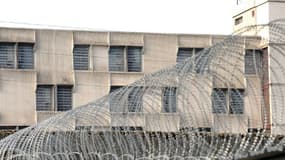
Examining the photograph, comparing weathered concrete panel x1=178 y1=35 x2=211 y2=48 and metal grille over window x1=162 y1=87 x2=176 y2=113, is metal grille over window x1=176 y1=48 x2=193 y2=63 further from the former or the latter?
metal grille over window x1=162 y1=87 x2=176 y2=113

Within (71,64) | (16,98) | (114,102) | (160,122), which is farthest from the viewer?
(71,64)

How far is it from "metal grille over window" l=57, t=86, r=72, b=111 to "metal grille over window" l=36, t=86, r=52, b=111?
16.1 inches

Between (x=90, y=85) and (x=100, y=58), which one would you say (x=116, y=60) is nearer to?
(x=100, y=58)

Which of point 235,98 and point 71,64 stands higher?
point 71,64

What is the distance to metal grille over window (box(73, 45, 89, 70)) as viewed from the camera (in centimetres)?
3897

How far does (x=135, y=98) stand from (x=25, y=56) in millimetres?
19804

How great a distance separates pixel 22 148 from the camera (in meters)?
18.8

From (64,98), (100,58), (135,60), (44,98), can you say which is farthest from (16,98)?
(135,60)

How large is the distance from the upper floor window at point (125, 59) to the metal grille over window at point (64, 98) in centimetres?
219

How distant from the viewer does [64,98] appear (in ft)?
127

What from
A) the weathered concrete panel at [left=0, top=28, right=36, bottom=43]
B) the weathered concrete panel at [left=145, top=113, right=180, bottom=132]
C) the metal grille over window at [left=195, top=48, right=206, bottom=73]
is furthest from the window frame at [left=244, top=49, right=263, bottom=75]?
the weathered concrete panel at [left=0, top=28, right=36, bottom=43]

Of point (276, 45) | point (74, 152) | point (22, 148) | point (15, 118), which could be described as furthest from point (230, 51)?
point (15, 118)

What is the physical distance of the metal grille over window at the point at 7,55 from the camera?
3766cm

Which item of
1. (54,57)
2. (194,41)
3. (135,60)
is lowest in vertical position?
(135,60)
